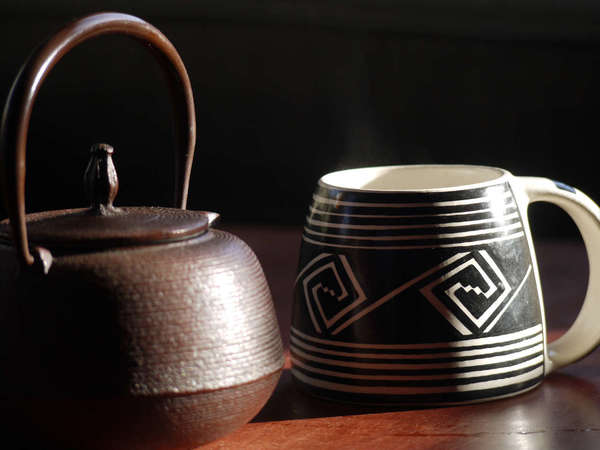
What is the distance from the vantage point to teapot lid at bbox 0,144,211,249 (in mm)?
526

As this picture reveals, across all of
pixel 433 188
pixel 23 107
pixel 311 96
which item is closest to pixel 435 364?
pixel 433 188

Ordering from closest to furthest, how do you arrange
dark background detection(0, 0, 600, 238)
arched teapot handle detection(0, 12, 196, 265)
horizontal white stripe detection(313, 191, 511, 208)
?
arched teapot handle detection(0, 12, 196, 265)
horizontal white stripe detection(313, 191, 511, 208)
dark background detection(0, 0, 600, 238)

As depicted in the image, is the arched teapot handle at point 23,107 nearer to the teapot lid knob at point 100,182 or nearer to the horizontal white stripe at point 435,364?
the teapot lid knob at point 100,182

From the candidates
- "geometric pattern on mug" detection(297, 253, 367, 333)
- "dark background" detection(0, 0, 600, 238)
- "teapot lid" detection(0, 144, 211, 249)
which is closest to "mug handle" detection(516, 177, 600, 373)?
"geometric pattern on mug" detection(297, 253, 367, 333)

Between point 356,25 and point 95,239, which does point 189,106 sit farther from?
point 356,25

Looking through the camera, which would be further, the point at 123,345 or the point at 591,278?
the point at 591,278

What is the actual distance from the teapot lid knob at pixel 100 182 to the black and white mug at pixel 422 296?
0.15 meters

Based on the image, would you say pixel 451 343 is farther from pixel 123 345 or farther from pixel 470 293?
pixel 123 345

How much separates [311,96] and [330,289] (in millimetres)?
1013

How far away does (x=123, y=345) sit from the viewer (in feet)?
1.68

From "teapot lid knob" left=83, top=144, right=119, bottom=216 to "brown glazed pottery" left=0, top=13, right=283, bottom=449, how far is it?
0.02m

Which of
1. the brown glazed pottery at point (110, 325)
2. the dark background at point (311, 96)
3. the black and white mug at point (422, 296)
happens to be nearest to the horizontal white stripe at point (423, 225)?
the black and white mug at point (422, 296)

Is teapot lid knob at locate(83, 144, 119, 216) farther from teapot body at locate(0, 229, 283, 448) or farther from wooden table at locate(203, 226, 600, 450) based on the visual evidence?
wooden table at locate(203, 226, 600, 450)

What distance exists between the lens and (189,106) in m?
0.65
